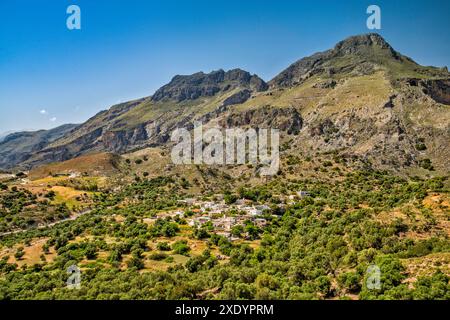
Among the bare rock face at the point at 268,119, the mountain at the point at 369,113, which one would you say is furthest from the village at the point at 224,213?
the bare rock face at the point at 268,119

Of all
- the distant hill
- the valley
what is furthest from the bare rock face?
the distant hill

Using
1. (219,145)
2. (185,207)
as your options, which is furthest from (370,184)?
(219,145)

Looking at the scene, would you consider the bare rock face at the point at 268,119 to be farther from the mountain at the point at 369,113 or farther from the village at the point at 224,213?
the village at the point at 224,213

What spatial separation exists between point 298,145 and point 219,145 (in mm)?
33134

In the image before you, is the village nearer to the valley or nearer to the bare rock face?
the valley

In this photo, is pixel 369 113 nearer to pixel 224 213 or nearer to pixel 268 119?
pixel 268 119

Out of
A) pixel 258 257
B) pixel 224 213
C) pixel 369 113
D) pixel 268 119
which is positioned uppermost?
pixel 268 119

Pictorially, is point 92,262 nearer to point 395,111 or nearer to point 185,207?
point 185,207

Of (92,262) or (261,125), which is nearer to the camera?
(92,262)

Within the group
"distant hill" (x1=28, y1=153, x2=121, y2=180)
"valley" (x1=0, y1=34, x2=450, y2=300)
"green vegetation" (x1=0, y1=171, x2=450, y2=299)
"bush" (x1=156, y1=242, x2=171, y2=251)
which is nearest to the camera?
"green vegetation" (x1=0, y1=171, x2=450, y2=299)

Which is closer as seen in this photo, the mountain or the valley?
the valley

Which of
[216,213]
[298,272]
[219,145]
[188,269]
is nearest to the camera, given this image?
[298,272]

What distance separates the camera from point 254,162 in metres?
124

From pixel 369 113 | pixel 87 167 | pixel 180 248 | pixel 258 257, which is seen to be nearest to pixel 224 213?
pixel 180 248
